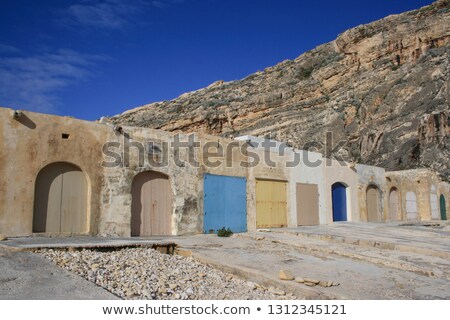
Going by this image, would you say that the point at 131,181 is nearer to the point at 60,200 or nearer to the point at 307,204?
the point at 60,200

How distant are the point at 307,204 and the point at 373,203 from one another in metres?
6.90

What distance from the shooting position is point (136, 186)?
528 inches

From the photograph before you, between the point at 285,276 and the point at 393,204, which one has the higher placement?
the point at 393,204

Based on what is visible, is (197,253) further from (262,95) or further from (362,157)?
(262,95)

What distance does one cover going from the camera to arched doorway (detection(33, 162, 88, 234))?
11.3 metres

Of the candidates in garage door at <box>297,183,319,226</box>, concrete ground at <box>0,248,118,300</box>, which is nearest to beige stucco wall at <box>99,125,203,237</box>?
concrete ground at <box>0,248,118,300</box>

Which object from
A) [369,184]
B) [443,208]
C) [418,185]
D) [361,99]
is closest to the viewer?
[369,184]

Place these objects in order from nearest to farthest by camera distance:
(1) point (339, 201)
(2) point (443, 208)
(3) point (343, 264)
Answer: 1. (3) point (343, 264)
2. (1) point (339, 201)
3. (2) point (443, 208)

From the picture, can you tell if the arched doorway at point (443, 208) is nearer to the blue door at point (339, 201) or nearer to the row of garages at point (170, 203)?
the row of garages at point (170, 203)

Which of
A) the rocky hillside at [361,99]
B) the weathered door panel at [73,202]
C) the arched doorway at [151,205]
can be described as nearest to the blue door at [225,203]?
the arched doorway at [151,205]

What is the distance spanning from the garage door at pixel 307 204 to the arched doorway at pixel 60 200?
10592mm

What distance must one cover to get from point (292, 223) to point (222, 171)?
16.1 feet

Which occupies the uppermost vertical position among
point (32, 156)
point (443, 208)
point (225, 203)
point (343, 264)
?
point (32, 156)

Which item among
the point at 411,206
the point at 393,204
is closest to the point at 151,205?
the point at 393,204
